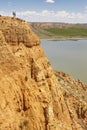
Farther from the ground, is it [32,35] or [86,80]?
[32,35]

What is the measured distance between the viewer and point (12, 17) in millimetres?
21484

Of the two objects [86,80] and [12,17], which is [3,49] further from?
[86,80]

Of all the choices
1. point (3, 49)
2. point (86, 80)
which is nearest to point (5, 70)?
point (3, 49)

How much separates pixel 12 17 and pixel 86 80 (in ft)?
133

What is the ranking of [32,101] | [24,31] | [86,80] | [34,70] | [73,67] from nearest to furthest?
[32,101] → [34,70] → [24,31] → [86,80] → [73,67]

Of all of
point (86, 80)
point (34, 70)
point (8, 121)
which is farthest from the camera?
point (86, 80)

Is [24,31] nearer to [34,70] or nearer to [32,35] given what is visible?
[32,35]

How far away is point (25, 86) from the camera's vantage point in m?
17.8

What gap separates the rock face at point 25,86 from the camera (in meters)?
16.1

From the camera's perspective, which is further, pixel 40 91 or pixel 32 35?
pixel 32 35

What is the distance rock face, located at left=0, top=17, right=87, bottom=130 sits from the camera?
16.1 m

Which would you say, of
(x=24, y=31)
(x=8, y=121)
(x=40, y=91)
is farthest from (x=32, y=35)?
(x=8, y=121)

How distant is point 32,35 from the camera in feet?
71.4

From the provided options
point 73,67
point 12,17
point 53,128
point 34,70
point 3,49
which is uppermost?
point 12,17
